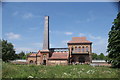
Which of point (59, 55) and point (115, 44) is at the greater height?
point (115, 44)

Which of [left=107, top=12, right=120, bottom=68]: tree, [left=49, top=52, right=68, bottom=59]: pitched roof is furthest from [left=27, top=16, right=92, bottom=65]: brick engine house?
[left=107, top=12, right=120, bottom=68]: tree

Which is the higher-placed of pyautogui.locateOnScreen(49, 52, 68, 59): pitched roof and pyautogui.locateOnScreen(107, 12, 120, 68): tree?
pyautogui.locateOnScreen(107, 12, 120, 68): tree

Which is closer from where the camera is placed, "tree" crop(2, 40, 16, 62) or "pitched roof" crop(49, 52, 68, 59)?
"tree" crop(2, 40, 16, 62)

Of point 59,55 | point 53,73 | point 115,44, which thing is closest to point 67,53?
point 59,55

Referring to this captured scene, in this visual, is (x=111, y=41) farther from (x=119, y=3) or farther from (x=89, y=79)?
(x=119, y=3)

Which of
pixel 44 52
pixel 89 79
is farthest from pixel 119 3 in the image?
pixel 44 52

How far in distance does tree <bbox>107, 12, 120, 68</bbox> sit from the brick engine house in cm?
1675

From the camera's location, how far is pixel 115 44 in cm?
1116

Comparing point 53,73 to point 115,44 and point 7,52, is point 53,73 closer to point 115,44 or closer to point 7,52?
point 115,44

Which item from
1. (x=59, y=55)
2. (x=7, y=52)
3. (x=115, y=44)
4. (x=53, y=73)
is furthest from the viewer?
(x=59, y=55)

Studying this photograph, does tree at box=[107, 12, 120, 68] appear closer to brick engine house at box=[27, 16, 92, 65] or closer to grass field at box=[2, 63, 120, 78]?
grass field at box=[2, 63, 120, 78]

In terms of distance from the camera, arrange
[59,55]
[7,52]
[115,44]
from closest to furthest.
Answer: [115,44]
[7,52]
[59,55]

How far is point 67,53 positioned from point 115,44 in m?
17.7

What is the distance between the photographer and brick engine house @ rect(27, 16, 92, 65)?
2862 centimetres
